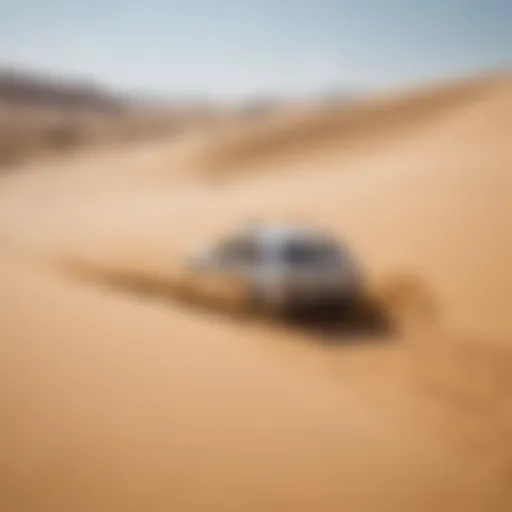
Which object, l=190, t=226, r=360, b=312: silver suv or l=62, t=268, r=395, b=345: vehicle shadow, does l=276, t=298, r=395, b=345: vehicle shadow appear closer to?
l=62, t=268, r=395, b=345: vehicle shadow

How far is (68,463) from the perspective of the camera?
276cm

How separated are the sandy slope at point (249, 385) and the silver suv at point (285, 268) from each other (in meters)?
0.49

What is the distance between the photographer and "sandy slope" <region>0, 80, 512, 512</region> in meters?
2.88

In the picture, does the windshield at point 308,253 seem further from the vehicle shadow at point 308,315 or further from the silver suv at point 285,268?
the vehicle shadow at point 308,315

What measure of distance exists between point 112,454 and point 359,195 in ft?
37.4

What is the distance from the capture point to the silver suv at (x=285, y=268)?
22.1 ft

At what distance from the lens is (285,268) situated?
683cm

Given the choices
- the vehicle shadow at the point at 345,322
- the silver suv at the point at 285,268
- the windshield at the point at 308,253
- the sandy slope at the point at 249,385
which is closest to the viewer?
the sandy slope at the point at 249,385

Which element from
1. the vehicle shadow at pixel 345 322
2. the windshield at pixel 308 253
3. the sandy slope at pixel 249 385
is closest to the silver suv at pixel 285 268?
the windshield at pixel 308 253

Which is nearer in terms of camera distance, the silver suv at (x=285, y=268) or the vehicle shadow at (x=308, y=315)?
the vehicle shadow at (x=308, y=315)

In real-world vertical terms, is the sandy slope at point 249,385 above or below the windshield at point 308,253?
below

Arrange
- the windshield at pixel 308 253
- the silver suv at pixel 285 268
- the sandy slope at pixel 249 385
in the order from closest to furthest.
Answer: the sandy slope at pixel 249 385 → the silver suv at pixel 285 268 → the windshield at pixel 308 253

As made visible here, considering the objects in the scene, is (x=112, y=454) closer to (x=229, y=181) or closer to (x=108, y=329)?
(x=108, y=329)

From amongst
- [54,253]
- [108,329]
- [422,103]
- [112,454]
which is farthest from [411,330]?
[422,103]
